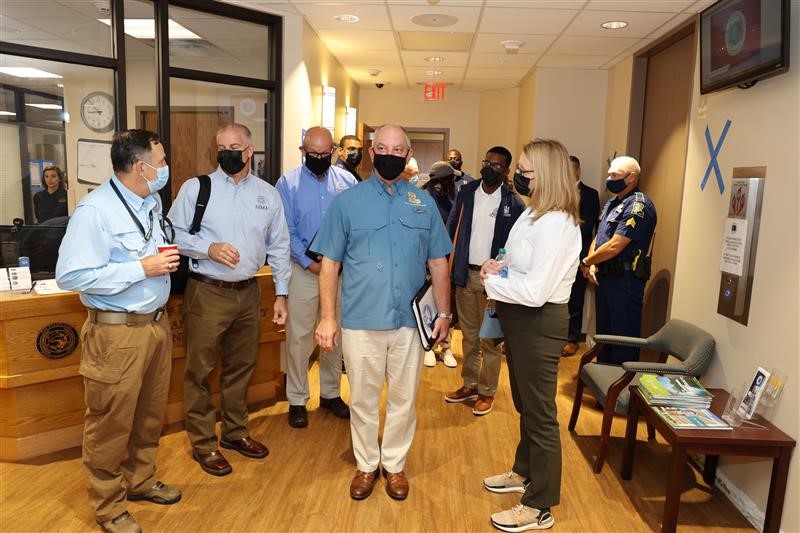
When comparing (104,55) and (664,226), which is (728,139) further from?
(104,55)

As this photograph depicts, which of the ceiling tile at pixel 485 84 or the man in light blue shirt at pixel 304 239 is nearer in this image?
the man in light blue shirt at pixel 304 239

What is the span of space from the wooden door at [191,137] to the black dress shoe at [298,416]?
1.92 m

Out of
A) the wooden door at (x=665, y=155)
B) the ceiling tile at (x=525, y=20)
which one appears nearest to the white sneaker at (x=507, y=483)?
the wooden door at (x=665, y=155)

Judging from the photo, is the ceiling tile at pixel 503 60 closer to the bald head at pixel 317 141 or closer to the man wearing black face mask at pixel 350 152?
the man wearing black face mask at pixel 350 152

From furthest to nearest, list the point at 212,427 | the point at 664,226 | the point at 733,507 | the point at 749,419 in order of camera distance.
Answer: the point at 664,226
the point at 212,427
the point at 733,507
the point at 749,419

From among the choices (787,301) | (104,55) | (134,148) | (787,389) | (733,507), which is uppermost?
(104,55)

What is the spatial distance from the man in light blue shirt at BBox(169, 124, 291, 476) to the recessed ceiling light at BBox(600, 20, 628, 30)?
3.07 m

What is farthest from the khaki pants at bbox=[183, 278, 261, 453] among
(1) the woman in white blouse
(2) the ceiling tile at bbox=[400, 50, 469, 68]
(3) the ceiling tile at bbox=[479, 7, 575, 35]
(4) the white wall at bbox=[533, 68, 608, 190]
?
(4) the white wall at bbox=[533, 68, 608, 190]

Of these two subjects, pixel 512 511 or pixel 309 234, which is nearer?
pixel 512 511

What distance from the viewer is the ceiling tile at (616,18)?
4.29 metres

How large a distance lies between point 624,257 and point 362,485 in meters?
2.44

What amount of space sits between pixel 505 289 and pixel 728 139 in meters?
1.76

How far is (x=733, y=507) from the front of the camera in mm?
2895

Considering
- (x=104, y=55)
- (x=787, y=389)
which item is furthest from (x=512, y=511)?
(x=104, y=55)
